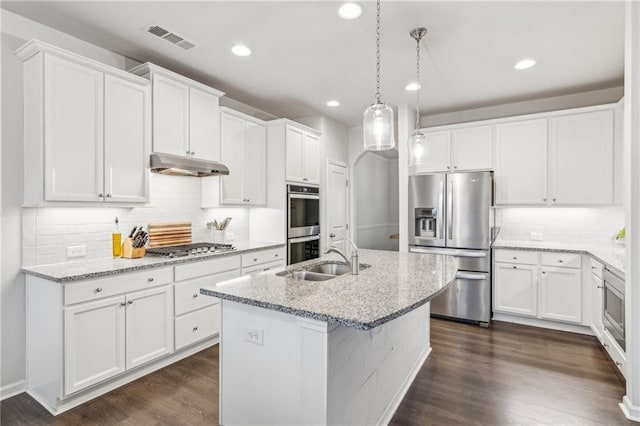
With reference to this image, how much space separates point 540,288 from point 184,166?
4.00 meters

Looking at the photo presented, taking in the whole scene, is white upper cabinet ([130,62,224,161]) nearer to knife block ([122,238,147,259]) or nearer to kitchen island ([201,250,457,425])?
knife block ([122,238,147,259])

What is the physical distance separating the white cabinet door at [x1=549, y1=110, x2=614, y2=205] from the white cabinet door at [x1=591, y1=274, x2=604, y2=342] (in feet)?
3.11

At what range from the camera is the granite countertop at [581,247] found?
10.4 feet

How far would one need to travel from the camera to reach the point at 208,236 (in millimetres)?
3941

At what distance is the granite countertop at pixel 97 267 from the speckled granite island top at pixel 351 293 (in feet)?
3.45

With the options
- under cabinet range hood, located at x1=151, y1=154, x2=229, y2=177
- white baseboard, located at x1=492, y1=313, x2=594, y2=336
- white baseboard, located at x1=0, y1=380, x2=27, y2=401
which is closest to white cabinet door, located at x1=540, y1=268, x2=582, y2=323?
white baseboard, located at x1=492, y1=313, x2=594, y2=336

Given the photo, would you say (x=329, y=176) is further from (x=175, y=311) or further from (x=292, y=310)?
(x=292, y=310)

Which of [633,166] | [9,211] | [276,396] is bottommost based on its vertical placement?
[276,396]

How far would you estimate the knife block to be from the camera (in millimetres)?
2916

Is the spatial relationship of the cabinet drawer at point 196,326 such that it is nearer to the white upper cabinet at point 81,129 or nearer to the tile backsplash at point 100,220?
the tile backsplash at point 100,220

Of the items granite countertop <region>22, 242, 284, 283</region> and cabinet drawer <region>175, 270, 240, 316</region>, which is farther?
cabinet drawer <region>175, 270, 240, 316</region>

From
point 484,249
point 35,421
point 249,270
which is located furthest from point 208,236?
point 484,249

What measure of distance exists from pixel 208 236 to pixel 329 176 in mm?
2034

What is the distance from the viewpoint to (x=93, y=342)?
236 centimetres
